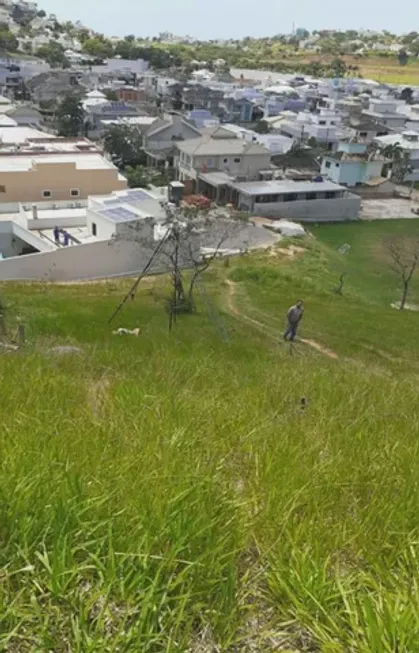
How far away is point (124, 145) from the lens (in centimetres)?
4531

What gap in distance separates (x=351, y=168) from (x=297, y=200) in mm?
9618

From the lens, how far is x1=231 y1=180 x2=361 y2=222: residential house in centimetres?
3806

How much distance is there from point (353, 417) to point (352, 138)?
56522mm

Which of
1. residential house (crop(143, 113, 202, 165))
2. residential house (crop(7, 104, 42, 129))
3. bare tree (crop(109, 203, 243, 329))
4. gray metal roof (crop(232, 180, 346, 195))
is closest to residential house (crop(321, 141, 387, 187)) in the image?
gray metal roof (crop(232, 180, 346, 195))

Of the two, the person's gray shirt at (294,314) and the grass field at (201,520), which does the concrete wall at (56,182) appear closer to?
the person's gray shirt at (294,314)

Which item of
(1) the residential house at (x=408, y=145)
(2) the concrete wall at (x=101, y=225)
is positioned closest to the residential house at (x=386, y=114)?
(1) the residential house at (x=408, y=145)

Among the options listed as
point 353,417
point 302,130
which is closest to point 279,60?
point 302,130

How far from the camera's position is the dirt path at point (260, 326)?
49.7ft

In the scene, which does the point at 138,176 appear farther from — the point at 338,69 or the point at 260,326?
the point at 338,69

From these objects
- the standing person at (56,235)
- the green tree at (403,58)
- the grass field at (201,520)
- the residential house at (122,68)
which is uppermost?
the green tree at (403,58)

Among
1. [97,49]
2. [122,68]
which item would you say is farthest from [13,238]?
[97,49]

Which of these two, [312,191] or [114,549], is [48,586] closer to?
[114,549]

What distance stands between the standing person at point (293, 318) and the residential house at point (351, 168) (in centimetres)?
3339

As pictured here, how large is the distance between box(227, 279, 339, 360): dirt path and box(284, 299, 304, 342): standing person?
809 millimetres
